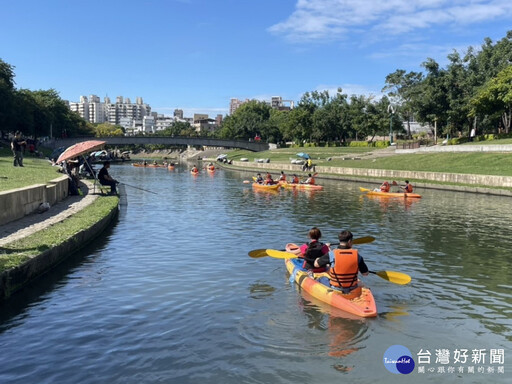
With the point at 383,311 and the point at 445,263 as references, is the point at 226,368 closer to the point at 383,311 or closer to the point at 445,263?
the point at 383,311

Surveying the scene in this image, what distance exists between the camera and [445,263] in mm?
15234

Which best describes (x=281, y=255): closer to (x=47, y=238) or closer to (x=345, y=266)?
(x=345, y=266)

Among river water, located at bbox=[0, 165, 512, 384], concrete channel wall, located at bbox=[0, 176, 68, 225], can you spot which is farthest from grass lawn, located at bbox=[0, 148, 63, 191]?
river water, located at bbox=[0, 165, 512, 384]

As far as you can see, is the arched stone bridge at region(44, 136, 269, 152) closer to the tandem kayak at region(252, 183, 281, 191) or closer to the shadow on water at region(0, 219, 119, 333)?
the tandem kayak at region(252, 183, 281, 191)

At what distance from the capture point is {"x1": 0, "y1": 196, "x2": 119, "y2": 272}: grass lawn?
1146 cm

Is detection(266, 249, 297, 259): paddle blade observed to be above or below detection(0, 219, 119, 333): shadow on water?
above

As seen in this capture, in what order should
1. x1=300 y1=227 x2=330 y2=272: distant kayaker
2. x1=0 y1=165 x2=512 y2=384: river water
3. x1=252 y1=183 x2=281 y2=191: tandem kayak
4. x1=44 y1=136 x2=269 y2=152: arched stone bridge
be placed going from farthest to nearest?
1. x1=44 y1=136 x2=269 y2=152: arched stone bridge
2. x1=252 y1=183 x2=281 y2=191: tandem kayak
3. x1=300 y1=227 x2=330 y2=272: distant kayaker
4. x1=0 y1=165 x2=512 y2=384: river water

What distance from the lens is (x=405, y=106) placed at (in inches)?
3541

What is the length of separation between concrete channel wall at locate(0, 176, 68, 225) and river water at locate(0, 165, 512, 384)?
3.05 metres

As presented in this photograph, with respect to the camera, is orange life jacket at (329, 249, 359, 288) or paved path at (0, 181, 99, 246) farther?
paved path at (0, 181, 99, 246)

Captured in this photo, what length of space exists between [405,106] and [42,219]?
8273 centimetres

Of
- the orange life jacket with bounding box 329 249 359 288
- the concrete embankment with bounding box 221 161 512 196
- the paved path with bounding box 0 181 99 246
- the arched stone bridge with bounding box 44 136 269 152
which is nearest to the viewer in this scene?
the orange life jacket with bounding box 329 249 359 288

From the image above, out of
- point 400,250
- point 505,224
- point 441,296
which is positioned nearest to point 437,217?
point 505,224

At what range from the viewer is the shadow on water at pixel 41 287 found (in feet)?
33.8
